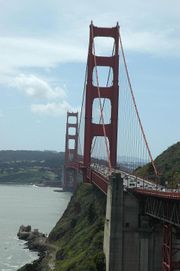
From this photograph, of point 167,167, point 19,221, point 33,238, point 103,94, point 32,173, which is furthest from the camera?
point 32,173

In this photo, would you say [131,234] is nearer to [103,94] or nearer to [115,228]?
[115,228]

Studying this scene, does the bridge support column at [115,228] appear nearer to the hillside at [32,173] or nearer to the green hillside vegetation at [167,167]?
the green hillside vegetation at [167,167]

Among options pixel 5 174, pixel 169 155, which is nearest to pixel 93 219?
pixel 169 155

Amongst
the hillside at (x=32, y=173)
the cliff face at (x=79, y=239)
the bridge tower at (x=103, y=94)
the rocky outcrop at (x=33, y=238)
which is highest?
the bridge tower at (x=103, y=94)

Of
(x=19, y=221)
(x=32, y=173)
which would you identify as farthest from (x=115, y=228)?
(x=32, y=173)

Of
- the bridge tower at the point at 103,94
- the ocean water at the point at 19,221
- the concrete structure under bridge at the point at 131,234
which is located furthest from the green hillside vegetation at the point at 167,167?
the concrete structure under bridge at the point at 131,234

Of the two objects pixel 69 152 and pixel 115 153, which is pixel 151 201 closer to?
pixel 115 153
